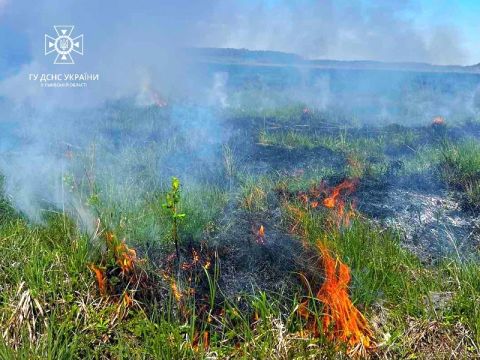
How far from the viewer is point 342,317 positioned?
303 cm

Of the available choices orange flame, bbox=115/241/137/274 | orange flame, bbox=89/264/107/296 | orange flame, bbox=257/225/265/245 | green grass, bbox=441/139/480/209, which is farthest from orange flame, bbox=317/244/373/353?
green grass, bbox=441/139/480/209

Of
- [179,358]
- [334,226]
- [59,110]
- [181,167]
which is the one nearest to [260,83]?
[59,110]

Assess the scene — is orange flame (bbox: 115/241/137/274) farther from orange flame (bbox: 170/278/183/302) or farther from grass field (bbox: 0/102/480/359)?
orange flame (bbox: 170/278/183/302)

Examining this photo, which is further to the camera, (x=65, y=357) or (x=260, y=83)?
(x=260, y=83)

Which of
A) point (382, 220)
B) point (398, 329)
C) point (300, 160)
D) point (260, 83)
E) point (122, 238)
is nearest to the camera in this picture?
point (398, 329)

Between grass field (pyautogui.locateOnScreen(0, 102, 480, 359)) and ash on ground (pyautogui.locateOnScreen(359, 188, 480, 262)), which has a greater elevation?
grass field (pyautogui.locateOnScreen(0, 102, 480, 359))

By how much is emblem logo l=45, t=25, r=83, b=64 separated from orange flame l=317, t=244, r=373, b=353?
8.55m

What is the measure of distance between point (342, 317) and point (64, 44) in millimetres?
8970

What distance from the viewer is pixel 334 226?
3984mm

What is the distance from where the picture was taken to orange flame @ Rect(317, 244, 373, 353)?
2.98m

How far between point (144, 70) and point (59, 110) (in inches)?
118

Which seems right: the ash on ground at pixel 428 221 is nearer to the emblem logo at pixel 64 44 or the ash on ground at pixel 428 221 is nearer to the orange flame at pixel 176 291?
the orange flame at pixel 176 291

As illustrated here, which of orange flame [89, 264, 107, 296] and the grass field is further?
orange flame [89, 264, 107, 296]

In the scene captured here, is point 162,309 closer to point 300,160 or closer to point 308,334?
point 308,334
